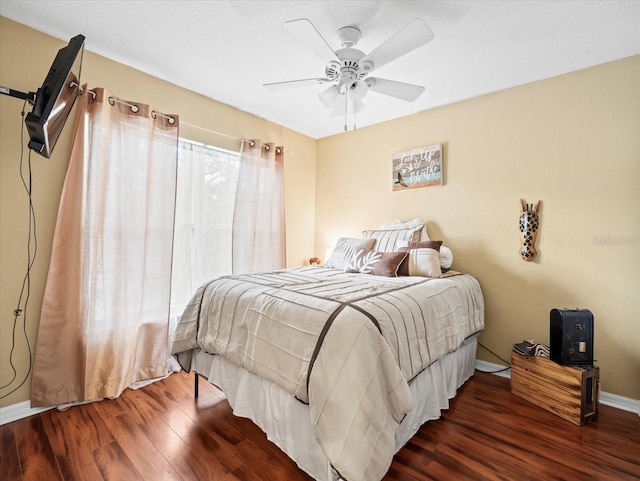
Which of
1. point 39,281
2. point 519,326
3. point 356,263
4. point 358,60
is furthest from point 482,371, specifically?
point 39,281

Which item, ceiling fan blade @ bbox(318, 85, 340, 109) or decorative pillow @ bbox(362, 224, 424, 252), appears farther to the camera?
decorative pillow @ bbox(362, 224, 424, 252)

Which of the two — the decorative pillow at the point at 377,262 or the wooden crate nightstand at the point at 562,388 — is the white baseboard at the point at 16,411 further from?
the wooden crate nightstand at the point at 562,388

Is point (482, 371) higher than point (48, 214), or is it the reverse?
point (48, 214)

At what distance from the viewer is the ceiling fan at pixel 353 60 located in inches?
61.4

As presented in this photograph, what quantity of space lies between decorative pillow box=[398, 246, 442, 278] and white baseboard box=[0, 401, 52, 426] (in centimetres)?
275

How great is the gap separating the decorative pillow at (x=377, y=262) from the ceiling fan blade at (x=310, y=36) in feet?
5.16

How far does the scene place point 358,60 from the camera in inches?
74.7

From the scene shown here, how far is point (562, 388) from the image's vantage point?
1.93 meters

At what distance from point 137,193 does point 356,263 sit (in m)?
1.92

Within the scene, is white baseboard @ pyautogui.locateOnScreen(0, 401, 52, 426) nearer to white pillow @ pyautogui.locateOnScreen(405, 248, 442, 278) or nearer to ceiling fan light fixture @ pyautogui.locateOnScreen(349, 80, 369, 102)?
white pillow @ pyautogui.locateOnScreen(405, 248, 442, 278)

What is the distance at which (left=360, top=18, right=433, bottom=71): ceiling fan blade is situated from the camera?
150 centimetres

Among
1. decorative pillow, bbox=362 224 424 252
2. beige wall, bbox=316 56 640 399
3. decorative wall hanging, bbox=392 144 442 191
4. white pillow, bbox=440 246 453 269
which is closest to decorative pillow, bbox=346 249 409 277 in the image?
decorative pillow, bbox=362 224 424 252

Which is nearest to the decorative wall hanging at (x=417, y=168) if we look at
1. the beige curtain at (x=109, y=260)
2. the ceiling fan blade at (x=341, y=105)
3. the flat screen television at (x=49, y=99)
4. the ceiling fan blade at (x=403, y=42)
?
the ceiling fan blade at (x=341, y=105)

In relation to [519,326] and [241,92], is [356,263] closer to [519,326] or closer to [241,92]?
[519,326]
